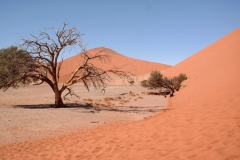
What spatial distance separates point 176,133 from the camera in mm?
5910

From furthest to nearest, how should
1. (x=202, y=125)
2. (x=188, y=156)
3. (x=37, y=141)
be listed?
(x=37, y=141) < (x=202, y=125) < (x=188, y=156)

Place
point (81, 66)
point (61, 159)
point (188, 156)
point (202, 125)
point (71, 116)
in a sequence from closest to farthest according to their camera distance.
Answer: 1. point (188, 156)
2. point (61, 159)
3. point (202, 125)
4. point (71, 116)
5. point (81, 66)

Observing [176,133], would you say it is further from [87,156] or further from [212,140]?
[87,156]

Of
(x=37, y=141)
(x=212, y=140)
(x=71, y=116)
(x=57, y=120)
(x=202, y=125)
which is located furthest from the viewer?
(x=71, y=116)

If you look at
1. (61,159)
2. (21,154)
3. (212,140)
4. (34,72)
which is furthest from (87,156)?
(34,72)

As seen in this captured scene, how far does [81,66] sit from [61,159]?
10198mm

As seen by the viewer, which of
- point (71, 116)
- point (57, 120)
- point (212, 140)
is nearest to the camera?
point (212, 140)

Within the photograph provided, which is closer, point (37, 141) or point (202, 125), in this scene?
point (202, 125)

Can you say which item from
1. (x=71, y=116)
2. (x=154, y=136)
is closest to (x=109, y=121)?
(x=71, y=116)

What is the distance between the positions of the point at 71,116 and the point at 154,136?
7066 millimetres

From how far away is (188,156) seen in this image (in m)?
4.02

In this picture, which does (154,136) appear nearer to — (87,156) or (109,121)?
(87,156)

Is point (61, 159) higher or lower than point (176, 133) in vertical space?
lower

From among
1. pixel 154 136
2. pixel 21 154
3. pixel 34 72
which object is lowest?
pixel 21 154
